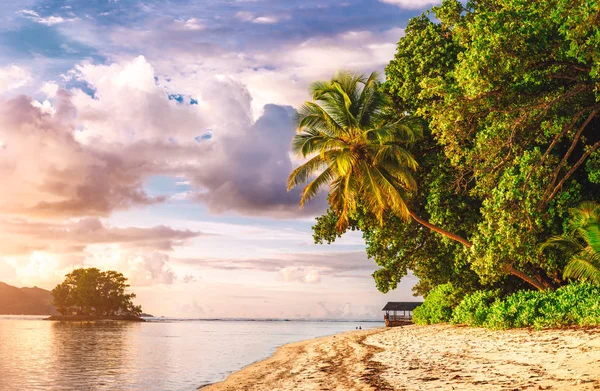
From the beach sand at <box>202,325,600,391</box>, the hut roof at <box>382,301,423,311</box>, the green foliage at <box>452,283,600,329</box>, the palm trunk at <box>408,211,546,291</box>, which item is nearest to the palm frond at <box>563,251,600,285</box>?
the green foliage at <box>452,283,600,329</box>

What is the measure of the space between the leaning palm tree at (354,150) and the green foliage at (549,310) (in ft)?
11.8

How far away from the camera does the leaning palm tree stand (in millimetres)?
22625

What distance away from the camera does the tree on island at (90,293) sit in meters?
151

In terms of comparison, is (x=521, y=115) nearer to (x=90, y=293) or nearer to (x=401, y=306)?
(x=401, y=306)

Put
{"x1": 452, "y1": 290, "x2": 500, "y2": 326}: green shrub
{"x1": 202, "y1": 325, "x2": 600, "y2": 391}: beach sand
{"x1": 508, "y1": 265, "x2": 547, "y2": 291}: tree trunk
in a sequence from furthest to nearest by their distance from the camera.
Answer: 1. {"x1": 452, "y1": 290, "x2": 500, "y2": 326}: green shrub
2. {"x1": 508, "y1": 265, "x2": 547, "y2": 291}: tree trunk
3. {"x1": 202, "y1": 325, "x2": 600, "y2": 391}: beach sand

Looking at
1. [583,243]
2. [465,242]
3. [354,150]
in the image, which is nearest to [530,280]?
[583,243]

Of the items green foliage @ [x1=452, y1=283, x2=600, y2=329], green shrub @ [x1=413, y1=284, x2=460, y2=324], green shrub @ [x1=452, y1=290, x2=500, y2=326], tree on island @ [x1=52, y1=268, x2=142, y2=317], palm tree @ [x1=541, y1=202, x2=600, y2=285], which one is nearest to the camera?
green foliage @ [x1=452, y1=283, x2=600, y2=329]

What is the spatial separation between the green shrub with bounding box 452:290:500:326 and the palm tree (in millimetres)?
4785

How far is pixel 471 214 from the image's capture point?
866 inches

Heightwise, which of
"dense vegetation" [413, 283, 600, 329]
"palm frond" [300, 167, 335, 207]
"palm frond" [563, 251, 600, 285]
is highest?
"palm frond" [300, 167, 335, 207]

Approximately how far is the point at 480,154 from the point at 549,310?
6407mm

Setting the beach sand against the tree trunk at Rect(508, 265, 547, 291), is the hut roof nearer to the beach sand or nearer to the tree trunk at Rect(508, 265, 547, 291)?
the tree trunk at Rect(508, 265, 547, 291)

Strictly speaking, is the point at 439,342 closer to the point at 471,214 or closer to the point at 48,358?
the point at 471,214

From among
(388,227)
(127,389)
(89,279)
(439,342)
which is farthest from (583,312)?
(89,279)
